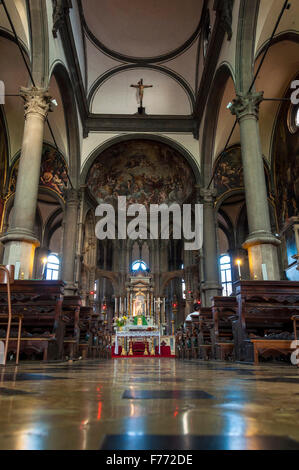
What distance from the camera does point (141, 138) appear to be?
1639 cm

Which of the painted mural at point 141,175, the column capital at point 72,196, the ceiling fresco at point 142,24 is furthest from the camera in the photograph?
the painted mural at point 141,175

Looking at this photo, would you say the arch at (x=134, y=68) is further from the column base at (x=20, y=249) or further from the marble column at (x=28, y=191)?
the column base at (x=20, y=249)

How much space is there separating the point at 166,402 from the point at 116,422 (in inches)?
15.3

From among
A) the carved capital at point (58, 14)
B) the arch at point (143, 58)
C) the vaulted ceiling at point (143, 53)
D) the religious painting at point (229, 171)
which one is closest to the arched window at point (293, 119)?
the religious painting at point (229, 171)

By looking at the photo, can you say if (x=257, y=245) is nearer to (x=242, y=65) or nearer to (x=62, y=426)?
(x=242, y=65)

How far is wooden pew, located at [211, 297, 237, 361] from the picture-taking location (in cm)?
621

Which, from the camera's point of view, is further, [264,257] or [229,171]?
[229,171]

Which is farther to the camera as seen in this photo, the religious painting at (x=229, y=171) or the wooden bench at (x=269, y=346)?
the religious painting at (x=229, y=171)

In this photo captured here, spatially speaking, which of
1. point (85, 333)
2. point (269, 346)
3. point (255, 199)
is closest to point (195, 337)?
point (85, 333)

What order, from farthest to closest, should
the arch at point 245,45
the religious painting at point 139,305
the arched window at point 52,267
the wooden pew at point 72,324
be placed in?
the arched window at point 52,267, the religious painting at point 139,305, the arch at point 245,45, the wooden pew at point 72,324

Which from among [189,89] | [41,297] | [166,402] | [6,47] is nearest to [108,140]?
[189,89]

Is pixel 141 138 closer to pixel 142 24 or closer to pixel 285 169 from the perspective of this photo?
pixel 142 24

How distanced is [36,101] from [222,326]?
6.79 meters

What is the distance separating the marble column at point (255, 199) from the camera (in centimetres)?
713
